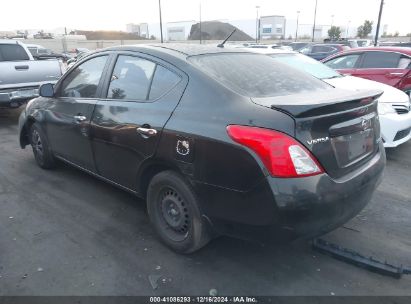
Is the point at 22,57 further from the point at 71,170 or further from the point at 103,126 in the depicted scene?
the point at 103,126

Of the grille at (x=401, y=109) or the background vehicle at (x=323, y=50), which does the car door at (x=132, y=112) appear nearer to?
the grille at (x=401, y=109)

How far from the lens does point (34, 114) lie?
4.81m

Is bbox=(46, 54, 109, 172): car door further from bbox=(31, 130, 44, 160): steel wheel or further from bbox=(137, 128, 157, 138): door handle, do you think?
bbox=(137, 128, 157, 138): door handle

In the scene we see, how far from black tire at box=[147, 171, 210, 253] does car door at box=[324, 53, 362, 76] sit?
6674 mm

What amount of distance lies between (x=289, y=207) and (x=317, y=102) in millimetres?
744

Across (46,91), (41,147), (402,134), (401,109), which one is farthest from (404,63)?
(41,147)

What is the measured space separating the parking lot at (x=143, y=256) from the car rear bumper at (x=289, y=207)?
0.45 meters

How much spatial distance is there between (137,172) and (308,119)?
1.61m

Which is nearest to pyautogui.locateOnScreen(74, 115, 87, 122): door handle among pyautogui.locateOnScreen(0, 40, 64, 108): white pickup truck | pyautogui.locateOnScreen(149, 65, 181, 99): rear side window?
pyautogui.locateOnScreen(149, 65, 181, 99): rear side window

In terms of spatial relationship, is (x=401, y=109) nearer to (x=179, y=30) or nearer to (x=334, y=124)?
(x=334, y=124)

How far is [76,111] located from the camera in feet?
12.8

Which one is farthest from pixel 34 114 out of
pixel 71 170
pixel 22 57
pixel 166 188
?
pixel 22 57

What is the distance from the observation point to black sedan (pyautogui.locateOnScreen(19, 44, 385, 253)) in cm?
232

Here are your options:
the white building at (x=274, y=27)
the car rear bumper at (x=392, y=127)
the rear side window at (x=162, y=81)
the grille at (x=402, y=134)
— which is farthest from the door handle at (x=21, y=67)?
the white building at (x=274, y=27)
